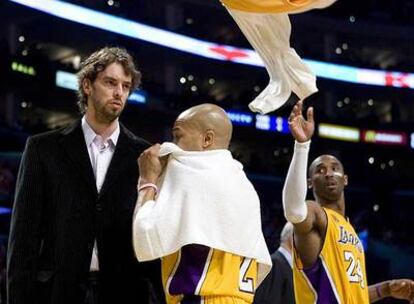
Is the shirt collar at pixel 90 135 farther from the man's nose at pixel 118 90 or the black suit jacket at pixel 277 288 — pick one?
the black suit jacket at pixel 277 288

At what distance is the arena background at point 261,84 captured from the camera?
20.4m

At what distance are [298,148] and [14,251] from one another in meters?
1.47

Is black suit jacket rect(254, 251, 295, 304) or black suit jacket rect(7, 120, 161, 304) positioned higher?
black suit jacket rect(7, 120, 161, 304)

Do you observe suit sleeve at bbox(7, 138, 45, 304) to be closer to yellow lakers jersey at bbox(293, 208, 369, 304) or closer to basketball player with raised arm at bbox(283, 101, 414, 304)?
basketball player with raised arm at bbox(283, 101, 414, 304)

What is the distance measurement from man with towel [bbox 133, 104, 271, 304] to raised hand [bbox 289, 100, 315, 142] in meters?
0.79

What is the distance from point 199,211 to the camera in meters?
2.88

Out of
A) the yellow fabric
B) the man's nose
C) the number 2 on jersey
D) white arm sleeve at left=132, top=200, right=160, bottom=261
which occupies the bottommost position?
the number 2 on jersey

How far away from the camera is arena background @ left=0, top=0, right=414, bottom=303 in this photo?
2036 cm

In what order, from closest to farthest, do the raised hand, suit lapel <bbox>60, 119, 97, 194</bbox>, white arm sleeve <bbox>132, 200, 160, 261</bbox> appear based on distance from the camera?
white arm sleeve <bbox>132, 200, 160, 261</bbox>
suit lapel <bbox>60, 119, 97, 194</bbox>
the raised hand

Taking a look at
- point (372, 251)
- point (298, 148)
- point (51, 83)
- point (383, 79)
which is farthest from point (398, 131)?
point (298, 148)

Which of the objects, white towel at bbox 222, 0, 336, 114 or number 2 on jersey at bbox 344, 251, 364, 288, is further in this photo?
number 2 on jersey at bbox 344, 251, 364, 288

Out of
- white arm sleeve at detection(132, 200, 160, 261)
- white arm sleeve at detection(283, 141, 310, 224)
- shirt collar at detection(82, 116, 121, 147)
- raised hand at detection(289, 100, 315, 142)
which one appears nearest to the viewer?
white arm sleeve at detection(132, 200, 160, 261)

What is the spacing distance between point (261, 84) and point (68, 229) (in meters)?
23.0

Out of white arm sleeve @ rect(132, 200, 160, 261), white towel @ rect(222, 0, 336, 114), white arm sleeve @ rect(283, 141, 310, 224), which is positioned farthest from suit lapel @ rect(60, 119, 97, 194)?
white arm sleeve @ rect(283, 141, 310, 224)
